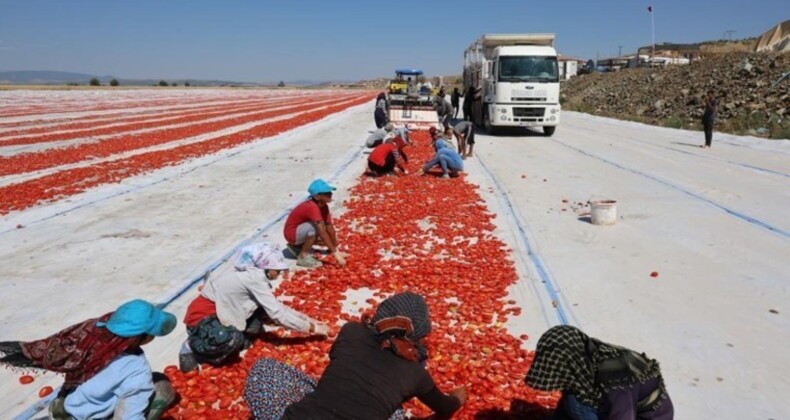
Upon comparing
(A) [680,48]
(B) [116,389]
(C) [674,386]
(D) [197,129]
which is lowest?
(C) [674,386]

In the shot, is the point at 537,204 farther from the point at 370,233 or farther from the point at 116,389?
the point at 116,389

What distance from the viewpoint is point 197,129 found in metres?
25.5

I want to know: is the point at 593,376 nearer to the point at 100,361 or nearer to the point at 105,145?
the point at 100,361

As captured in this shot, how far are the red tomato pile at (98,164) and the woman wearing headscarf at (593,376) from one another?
1030 centimetres

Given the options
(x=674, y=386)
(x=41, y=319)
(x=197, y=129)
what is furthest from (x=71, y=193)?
(x=197, y=129)

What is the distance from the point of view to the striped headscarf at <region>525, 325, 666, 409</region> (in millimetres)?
2875

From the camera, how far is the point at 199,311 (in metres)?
4.59

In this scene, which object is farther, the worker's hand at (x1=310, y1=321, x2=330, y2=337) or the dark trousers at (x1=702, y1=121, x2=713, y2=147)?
the dark trousers at (x1=702, y1=121, x2=713, y2=147)

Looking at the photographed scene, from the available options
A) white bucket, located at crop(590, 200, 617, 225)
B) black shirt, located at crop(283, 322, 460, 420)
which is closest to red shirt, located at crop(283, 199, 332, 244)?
black shirt, located at crop(283, 322, 460, 420)

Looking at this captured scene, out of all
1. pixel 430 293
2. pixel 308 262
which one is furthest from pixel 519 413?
pixel 308 262

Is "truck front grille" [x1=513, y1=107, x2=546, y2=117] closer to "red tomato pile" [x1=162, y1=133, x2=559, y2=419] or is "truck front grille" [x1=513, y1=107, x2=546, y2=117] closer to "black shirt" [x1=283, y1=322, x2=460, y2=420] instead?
"red tomato pile" [x1=162, y1=133, x2=559, y2=419]

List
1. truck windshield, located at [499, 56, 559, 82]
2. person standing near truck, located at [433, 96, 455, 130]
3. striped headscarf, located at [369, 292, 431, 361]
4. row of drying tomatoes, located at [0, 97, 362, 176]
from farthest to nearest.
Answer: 1. person standing near truck, located at [433, 96, 455, 130]
2. truck windshield, located at [499, 56, 559, 82]
3. row of drying tomatoes, located at [0, 97, 362, 176]
4. striped headscarf, located at [369, 292, 431, 361]

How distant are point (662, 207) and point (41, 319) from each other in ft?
31.6

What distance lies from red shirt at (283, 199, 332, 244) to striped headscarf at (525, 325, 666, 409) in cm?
424
